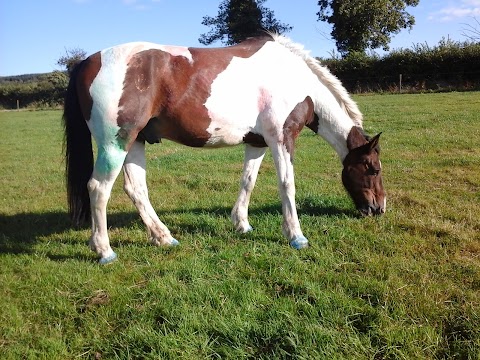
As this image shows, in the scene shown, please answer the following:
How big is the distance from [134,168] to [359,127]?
2.68 metres

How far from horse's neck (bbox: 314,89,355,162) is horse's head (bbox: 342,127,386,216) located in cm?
8

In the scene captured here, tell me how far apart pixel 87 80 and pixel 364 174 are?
3224 millimetres

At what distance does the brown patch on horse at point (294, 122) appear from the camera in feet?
14.6

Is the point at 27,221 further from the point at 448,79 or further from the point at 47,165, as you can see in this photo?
the point at 448,79

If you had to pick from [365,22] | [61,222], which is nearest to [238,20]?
[365,22]

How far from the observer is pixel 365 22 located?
39562 mm

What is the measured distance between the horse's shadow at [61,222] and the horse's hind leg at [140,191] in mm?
488

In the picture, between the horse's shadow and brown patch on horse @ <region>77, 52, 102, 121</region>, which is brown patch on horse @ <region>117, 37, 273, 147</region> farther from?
the horse's shadow

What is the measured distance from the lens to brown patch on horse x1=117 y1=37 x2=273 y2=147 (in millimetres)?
3957

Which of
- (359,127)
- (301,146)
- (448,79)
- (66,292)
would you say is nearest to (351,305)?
(66,292)

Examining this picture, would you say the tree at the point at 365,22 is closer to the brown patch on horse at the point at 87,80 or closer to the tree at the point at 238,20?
the tree at the point at 238,20

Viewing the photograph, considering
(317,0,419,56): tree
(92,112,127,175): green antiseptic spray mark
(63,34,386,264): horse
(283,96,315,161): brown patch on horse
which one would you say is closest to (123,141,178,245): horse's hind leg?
(63,34,386,264): horse

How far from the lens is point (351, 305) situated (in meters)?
2.98

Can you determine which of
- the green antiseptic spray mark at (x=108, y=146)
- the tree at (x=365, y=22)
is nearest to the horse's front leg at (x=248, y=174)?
the green antiseptic spray mark at (x=108, y=146)
